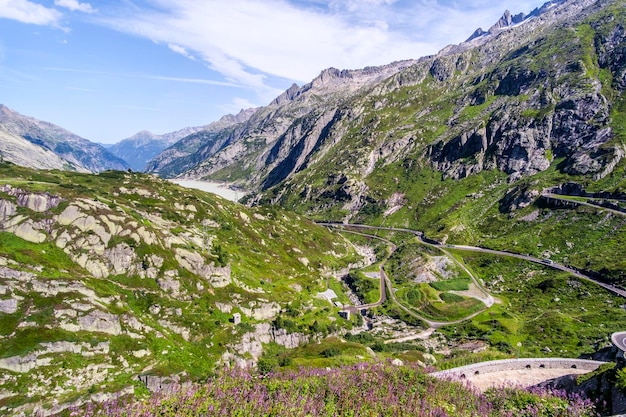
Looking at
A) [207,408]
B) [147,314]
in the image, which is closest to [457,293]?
[147,314]

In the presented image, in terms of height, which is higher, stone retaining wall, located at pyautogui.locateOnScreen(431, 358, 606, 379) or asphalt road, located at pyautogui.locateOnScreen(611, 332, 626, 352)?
asphalt road, located at pyautogui.locateOnScreen(611, 332, 626, 352)

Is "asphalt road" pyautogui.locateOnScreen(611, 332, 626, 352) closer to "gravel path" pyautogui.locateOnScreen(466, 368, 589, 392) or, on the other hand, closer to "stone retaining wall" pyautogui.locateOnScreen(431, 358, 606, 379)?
"stone retaining wall" pyautogui.locateOnScreen(431, 358, 606, 379)

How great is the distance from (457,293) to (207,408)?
140 m

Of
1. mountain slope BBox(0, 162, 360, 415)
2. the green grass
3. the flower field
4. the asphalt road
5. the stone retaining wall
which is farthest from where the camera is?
the green grass

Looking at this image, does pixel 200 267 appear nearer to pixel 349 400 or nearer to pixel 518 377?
pixel 349 400

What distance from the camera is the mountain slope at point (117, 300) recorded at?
72.5m

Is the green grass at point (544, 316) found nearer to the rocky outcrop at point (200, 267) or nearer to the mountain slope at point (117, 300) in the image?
the mountain slope at point (117, 300)

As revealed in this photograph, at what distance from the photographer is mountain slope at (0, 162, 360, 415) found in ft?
238

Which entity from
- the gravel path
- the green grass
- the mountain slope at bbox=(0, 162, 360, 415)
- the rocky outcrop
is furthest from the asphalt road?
the rocky outcrop

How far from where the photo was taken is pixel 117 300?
311 ft

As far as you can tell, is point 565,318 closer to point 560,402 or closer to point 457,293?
point 457,293

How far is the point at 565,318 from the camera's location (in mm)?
126812

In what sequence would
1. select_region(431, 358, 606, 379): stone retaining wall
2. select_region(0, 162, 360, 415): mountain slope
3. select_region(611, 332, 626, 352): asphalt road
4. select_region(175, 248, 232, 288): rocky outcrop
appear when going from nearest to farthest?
select_region(431, 358, 606, 379): stone retaining wall < select_region(0, 162, 360, 415): mountain slope < select_region(611, 332, 626, 352): asphalt road < select_region(175, 248, 232, 288): rocky outcrop

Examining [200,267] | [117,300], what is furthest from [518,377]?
[200,267]
